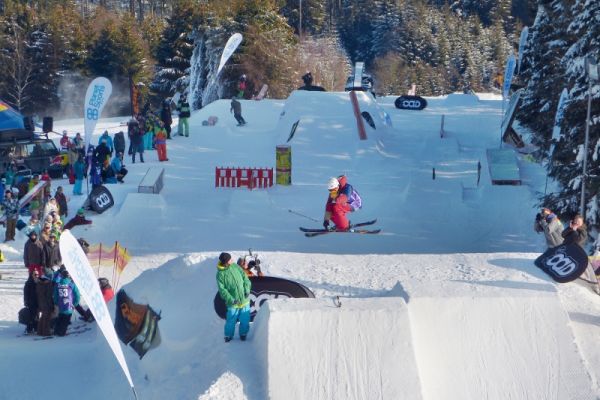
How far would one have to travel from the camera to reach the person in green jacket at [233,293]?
33.8ft

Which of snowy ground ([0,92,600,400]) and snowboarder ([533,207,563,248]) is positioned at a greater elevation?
snowboarder ([533,207,563,248])

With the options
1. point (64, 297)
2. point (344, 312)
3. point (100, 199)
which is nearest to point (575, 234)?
point (344, 312)

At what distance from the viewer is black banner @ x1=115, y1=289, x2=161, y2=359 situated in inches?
455

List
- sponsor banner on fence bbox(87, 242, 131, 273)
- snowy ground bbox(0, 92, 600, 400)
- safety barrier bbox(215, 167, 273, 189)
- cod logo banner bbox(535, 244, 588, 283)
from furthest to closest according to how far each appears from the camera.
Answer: safety barrier bbox(215, 167, 273, 189), sponsor banner on fence bbox(87, 242, 131, 273), cod logo banner bbox(535, 244, 588, 283), snowy ground bbox(0, 92, 600, 400)

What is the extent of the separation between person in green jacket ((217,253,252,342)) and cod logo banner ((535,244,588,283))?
4.34 meters

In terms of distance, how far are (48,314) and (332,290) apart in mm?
4334

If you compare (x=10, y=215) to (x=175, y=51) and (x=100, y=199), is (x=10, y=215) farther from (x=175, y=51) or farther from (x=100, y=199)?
(x=175, y=51)

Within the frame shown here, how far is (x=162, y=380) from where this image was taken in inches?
420

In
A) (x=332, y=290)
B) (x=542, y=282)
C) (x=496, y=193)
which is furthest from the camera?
(x=496, y=193)

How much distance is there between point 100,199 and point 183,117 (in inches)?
402

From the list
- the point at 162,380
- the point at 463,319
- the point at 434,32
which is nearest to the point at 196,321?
the point at 162,380

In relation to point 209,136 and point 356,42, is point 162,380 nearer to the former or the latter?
point 209,136

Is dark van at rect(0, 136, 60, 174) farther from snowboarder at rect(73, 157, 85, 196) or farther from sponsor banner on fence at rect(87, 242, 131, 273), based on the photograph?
sponsor banner on fence at rect(87, 242, 131, 273)

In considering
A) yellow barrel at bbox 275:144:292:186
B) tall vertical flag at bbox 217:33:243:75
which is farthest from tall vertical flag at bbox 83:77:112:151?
tall vertical flag at bbox 217:33:243:75
